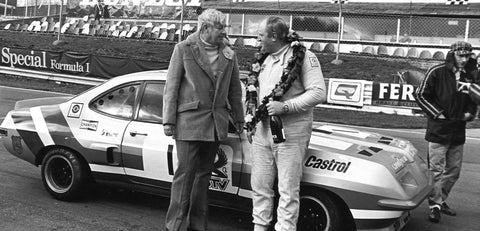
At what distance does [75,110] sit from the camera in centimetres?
531

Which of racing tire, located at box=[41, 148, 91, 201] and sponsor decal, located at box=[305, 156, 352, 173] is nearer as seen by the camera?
sponsor decal, located at box=[305, 156, 352, 173]

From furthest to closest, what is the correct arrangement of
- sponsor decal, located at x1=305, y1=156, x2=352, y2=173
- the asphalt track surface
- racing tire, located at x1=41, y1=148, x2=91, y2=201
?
racing tire, located at x1=41, y1=148, x2=91, y2=201 < the asphalt track surface < sponsor decal, located at x1=305, y1=156, x2=352, y2=173

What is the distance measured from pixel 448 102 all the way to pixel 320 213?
1916 millimetres

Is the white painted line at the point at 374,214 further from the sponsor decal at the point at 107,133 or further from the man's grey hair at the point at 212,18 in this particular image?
the sponsor decal at the point at 107,133

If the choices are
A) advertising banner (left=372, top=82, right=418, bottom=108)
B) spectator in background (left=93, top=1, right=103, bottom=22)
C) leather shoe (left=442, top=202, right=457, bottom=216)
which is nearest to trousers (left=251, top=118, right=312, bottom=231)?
leather shoe (left=442, top=202, right=457, bottom=216)

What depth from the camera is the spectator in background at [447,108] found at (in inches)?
199

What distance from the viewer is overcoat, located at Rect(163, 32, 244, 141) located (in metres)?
3.99

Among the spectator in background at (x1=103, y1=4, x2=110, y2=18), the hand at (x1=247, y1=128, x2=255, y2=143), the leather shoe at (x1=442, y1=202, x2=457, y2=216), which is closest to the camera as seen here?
the hand at (x1=247, y1=128, x2=255, y2=143)

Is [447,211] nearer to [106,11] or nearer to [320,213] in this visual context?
[320,213]

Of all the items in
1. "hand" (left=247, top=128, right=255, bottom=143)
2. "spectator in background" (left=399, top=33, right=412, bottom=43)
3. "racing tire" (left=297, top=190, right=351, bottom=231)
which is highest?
"spectator in background" (left=399, top=33, right=412, bottom=43)

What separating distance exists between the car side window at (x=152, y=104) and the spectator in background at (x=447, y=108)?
2667mm

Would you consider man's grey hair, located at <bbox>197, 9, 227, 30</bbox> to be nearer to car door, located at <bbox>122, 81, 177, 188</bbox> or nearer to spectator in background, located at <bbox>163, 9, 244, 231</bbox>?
spectator in background, located at <bbox>163, 9, 244, 231</bbox>

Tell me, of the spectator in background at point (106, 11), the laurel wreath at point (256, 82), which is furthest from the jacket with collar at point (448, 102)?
the spectator in background at point (106, 11)

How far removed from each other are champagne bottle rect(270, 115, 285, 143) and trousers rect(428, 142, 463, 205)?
7.08ft
